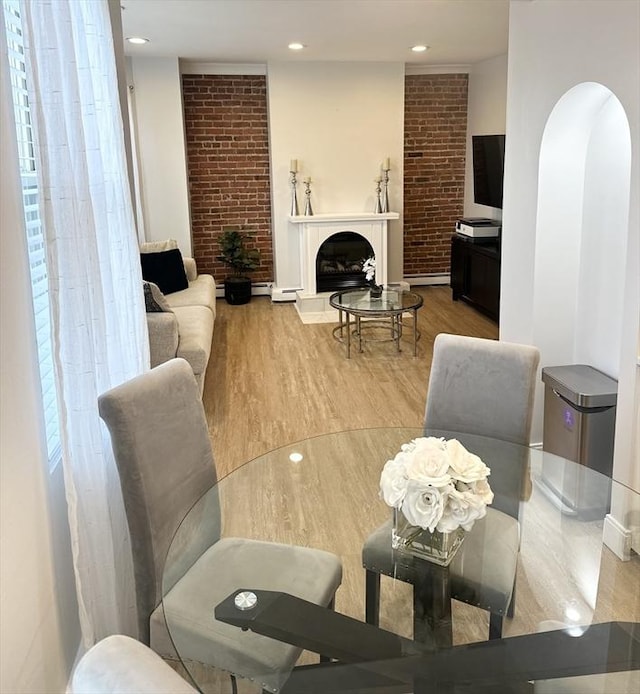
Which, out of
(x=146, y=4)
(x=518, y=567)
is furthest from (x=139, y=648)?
(x=146, y=4)

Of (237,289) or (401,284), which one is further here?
(401,284)

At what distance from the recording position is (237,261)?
747 centimetres

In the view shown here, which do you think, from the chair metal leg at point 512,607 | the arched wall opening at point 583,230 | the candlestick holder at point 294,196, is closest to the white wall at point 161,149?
the candlestick holder at point 294,196

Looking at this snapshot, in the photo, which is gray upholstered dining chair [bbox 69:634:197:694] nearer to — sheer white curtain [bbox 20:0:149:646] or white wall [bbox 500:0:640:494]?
sheer white curtain [bbox 20:0:149:646]

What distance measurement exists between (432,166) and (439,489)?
7.15 metres

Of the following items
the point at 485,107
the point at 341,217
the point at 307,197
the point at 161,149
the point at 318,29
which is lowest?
the point at 341,217

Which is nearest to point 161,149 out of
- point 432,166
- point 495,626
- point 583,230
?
point 432,166

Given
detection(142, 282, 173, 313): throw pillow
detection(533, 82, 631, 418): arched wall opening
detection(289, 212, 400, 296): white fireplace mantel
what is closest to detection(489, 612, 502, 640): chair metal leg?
detection(533, 82, 631, 418): arched wall opening

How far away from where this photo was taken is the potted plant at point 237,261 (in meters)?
7.44

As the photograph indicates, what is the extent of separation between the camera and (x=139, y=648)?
97 centimetres

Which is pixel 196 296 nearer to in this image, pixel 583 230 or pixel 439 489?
pixel 583 230

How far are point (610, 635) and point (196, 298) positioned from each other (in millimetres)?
4823

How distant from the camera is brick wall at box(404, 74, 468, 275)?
7883 millimetres

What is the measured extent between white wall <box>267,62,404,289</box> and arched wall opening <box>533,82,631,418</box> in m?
4.56
